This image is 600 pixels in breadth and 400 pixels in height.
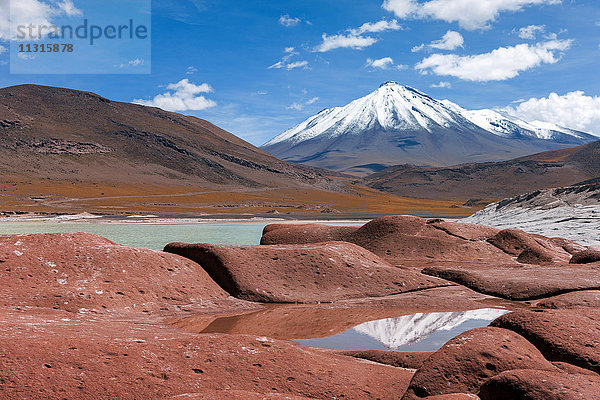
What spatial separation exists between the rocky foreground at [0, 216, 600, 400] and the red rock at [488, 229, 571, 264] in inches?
2.4

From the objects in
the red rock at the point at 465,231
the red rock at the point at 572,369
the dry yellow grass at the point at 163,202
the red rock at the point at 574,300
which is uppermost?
the dry yellow grass at the point at 163,202

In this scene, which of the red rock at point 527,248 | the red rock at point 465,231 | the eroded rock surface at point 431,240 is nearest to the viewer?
the red rock at point 527,248

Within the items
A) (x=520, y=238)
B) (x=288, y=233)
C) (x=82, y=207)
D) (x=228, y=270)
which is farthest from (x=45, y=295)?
(x=82, y=207)

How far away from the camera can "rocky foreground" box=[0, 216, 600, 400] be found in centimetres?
504

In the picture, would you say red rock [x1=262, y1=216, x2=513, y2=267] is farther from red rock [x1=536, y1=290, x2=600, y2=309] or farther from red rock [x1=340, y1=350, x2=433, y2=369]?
red rock [x1=340, y1=350, x2=433, y2=369]

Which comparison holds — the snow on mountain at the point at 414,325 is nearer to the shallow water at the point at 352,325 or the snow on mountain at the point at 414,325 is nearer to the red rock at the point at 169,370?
the shallow water at the point at 352,325

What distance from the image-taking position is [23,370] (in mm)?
4828

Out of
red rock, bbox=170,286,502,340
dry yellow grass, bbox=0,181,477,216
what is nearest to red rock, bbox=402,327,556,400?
red rock, bbox=170,286,502,340

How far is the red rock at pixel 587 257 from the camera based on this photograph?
15.9m

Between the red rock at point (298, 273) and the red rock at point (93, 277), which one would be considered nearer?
the red rock at point (93, 277)

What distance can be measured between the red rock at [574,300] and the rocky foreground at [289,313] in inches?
1.5

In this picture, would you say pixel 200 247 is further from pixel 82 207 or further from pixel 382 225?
pixel 82 207

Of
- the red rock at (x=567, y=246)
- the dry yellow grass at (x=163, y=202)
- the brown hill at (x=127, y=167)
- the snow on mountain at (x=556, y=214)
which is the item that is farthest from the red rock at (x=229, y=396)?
the brown hill at (x=127, y=167)

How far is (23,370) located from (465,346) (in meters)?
4.56
